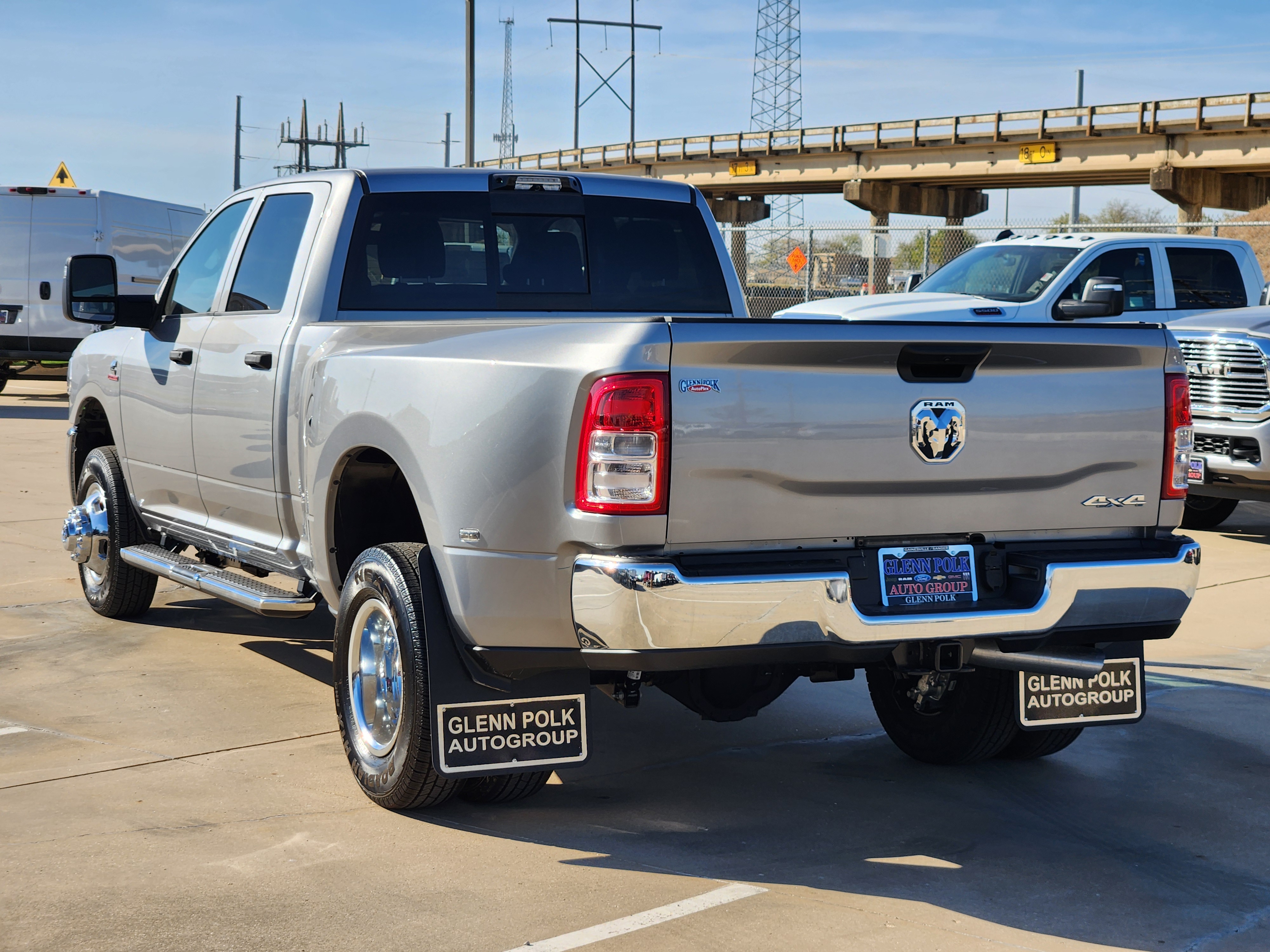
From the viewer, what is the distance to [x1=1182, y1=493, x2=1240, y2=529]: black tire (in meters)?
11.9

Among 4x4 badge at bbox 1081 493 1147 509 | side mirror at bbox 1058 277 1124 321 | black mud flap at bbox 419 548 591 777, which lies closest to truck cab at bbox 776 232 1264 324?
side mirror at bbox 1058 277 1124 321

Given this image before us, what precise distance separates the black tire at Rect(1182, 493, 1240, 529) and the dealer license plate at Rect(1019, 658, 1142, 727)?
7650mm

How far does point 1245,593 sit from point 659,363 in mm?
6301

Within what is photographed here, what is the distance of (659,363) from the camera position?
3.79 metres

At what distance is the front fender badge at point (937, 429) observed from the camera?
162 inches

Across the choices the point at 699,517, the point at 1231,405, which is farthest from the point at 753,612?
the point at 1231,405

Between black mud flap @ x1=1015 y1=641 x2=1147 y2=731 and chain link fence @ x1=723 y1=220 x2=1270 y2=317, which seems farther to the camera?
chain link fence @ x1=723 y1=220 x2=1270 y2=317

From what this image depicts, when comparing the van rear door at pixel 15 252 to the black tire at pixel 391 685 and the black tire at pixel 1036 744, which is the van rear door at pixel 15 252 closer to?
the black tire at pixel 391 685

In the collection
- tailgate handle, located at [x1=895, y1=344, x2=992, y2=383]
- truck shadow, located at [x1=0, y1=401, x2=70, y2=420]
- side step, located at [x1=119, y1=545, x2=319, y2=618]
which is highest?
tailgate handle, located at [x1=895, y1=344, x2=992, y2=383]

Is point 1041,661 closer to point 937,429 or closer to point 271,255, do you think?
point 937,429

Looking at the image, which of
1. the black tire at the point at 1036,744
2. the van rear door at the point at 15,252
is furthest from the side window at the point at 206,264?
the van rear door at the point at 15,252

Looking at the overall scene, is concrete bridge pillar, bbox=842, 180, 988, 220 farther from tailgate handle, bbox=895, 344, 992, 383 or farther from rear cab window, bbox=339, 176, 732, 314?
tailgate handle, bbox=895, 344, 992, 383

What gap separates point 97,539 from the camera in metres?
7.39

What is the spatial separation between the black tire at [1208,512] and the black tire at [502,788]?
858 cm
